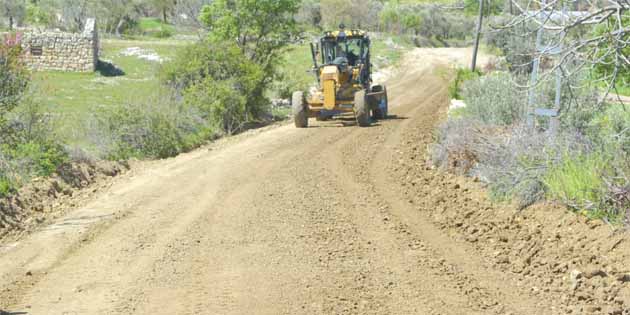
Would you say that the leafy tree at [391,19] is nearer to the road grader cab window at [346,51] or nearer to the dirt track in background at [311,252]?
the road grader cab window at [346,51]

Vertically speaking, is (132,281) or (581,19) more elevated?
(581,19)

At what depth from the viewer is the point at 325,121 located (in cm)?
2730

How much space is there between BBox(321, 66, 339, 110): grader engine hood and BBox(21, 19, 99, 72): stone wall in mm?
21622

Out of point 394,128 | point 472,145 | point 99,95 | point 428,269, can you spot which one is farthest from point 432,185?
point 99,95

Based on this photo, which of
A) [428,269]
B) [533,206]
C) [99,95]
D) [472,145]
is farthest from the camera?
[99,95]

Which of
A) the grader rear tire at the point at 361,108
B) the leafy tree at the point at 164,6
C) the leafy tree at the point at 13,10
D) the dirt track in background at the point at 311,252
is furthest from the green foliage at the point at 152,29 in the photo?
the dirt track in background at the point at 311,252

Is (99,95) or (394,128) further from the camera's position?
(99,95)

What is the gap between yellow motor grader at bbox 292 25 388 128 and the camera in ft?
82.4

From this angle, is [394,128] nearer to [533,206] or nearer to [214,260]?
[533,206]

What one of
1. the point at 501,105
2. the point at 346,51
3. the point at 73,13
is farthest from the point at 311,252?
the point at 73,13

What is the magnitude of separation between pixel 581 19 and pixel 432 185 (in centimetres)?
670

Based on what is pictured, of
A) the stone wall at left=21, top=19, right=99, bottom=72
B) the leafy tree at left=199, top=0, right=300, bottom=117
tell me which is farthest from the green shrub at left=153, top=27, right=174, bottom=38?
the leafy tree at left=199, top=0, right=300, bottom=117

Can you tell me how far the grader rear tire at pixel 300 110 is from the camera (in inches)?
990

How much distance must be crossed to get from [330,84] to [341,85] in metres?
0.66
